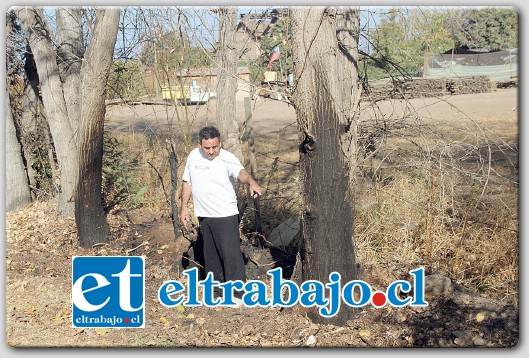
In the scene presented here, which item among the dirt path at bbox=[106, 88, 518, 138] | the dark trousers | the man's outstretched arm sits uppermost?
the dirt path at bbox=[106, 88, 518, 138]

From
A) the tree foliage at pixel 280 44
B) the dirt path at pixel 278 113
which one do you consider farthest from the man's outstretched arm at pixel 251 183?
the tree foliage at pixel 280 44

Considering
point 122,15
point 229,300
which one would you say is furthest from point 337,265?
point 122,15

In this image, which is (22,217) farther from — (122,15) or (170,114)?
(122,15)

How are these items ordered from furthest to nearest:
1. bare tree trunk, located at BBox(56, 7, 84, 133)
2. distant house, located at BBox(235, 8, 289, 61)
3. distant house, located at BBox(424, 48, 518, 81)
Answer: bare tree trunk, located at BBox(56, 7, 84, 133) → distant house, located at BBox(424, 48, 518, 81) → distant house, located at BBox(235, 8, 289, 61)

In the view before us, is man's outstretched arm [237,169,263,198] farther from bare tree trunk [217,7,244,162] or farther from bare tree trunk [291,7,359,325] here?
Result: bare tree trunk [217,7,244,162]

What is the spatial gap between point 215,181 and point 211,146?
31 centimetres

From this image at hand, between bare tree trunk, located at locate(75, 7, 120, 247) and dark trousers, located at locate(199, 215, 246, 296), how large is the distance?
2.09 meters

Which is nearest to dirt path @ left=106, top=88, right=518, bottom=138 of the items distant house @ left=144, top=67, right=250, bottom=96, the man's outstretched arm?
distant house @ left=144, top=67, right=250, bottom=96

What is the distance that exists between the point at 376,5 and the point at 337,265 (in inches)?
81.3

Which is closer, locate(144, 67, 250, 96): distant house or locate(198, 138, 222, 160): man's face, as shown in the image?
locate(198, 138, 222, 160): man's face

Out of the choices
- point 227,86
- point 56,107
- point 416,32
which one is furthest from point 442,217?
point 56,107

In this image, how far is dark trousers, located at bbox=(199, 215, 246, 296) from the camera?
6.01m

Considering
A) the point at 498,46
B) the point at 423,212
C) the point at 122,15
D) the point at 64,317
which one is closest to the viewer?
the point at 64,317

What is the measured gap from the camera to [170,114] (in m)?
8.88
